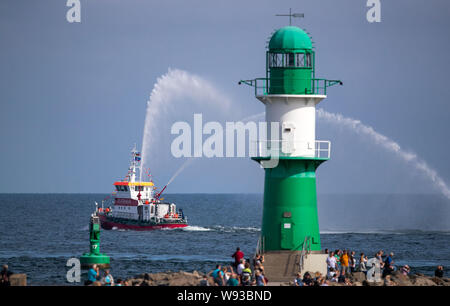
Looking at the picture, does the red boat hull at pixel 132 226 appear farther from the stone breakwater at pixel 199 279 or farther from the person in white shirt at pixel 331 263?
the person in white shirt at pixel 331 263

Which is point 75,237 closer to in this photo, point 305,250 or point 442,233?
point 442,233

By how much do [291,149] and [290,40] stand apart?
14.8 feet

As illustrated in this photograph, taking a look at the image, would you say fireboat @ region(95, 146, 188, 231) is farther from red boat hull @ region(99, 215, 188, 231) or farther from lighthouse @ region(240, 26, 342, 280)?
lighthouse @ region(240, 26, 342, 280)

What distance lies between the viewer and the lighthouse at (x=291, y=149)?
1464 inches

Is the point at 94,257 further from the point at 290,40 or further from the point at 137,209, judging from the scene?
the point at 137,209

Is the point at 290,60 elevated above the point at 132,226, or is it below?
above

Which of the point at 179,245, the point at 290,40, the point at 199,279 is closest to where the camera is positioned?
the point at 290,40

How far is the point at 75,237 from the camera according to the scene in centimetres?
9606

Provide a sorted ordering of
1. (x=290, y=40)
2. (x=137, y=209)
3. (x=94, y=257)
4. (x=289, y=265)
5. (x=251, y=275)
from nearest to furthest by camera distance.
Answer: (x=251, y=275) < (x=289, y=265) < (x=290, y=40) < (x=94, y=257) < (x=137, y=209)

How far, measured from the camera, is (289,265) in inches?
1451

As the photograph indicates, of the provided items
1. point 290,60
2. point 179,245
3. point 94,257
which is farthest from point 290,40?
point 179,245

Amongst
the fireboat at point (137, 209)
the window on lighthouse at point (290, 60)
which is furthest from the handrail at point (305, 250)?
the fireboat at point (137, 209)

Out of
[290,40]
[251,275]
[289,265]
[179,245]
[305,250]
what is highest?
[290,40]

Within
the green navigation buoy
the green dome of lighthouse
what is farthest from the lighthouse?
the green navigation buoy
